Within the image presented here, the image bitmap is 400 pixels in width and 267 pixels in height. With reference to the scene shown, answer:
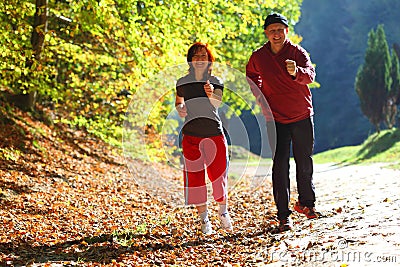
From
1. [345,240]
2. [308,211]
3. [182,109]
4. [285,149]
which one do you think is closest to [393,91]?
[308,211]

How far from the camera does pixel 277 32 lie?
5.57m

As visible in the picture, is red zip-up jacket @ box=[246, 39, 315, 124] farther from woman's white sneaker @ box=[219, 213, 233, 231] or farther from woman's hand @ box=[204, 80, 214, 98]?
woman's white sneaker @ box=[219, 213, 233, 231]

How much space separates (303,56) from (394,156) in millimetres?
18014

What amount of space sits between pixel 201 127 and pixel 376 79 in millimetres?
28030

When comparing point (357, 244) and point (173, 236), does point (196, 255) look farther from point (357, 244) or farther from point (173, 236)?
point (357, 244)

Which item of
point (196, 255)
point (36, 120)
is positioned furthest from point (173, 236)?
point (36, 120)

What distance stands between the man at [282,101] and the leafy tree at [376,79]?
2738cm

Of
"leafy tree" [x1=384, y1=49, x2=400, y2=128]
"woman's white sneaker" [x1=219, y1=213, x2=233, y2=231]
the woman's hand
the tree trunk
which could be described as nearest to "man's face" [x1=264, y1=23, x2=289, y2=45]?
the woman's hand

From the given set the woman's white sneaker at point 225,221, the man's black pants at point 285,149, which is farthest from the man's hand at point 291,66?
the woman's white sneaker at point 225,221

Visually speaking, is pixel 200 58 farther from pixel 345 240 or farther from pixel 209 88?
pixel 345 240

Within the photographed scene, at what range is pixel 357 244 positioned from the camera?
4367 mm

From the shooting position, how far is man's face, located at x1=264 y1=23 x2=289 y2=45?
556 cm

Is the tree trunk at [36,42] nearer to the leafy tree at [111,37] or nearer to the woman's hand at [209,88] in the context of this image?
the leafy tree at [111,37]

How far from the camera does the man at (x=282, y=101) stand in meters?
5.62
